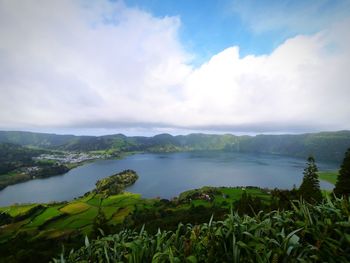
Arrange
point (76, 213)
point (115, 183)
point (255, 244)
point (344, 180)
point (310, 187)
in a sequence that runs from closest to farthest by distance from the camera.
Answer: point (255, 244), point (344, 180), point (310, 187), point (76, 213), point (115, 183)

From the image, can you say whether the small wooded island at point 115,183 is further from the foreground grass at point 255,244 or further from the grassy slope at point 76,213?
the foreground grass at point 255,244

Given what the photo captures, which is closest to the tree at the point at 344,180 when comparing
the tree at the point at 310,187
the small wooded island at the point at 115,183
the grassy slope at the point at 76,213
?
the tree at the point at 310,187

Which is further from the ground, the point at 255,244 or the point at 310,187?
the point at 255,244

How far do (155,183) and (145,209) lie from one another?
54.0m

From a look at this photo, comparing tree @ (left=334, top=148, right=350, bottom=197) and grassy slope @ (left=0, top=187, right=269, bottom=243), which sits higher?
tree @ (left=334, top=148, right=350, bottom=197)

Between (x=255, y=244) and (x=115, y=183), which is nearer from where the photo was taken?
(x=255, y=244)

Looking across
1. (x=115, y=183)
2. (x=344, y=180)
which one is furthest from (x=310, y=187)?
(x=115, y=183)

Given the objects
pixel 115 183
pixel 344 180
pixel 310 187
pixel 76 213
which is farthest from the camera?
pixel 115 183

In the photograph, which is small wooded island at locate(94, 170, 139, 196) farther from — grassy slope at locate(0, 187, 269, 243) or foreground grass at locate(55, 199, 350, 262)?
foreground grass at locate(55, 199, 350, 262)

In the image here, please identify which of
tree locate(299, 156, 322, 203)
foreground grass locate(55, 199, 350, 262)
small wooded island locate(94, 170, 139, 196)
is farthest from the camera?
small wooded island locate(94, 170, 139, 196)

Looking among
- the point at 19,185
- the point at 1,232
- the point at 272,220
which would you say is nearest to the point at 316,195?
the point at 272,220

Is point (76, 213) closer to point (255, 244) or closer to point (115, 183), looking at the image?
point (115, 183)

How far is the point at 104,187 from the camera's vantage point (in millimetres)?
104750

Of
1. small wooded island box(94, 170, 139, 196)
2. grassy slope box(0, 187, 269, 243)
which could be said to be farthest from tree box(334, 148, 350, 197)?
small wooded island box(94, 170, 139, 196)
